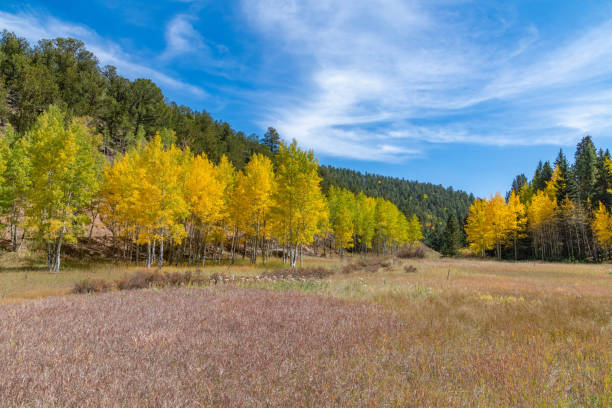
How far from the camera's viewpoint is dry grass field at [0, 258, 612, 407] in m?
3.38

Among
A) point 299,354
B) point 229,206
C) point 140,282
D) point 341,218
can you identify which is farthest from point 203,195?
point 341,218

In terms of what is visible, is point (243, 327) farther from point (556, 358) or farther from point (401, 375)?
point (556, 358)

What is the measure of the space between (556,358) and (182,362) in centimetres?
588

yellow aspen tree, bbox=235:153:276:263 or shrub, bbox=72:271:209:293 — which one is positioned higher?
yellow aspen tree, bbox=235:153:276:263

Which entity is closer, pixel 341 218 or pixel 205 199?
pixel 205 199

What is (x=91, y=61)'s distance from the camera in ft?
246

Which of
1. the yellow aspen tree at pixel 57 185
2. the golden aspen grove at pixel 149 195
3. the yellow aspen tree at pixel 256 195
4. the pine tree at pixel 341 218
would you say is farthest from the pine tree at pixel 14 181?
the pine tree at pixel 341 218

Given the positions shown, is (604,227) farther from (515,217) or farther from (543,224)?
(515,217)

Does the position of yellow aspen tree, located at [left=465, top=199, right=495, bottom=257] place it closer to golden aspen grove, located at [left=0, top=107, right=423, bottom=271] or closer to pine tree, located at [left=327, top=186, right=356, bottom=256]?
pine tree, located at [left=327, top=186, right=356, bottom=256]

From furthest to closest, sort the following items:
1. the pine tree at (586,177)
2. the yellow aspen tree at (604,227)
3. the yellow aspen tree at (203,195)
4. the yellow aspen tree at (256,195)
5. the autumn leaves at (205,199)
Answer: the pine tree at (586,177) → the yellow aspen tree at (604,227) → the yellow aspen tree at (256,195) → the yellow aspen tree at (203,195) → the autumn leaves at (205,199)

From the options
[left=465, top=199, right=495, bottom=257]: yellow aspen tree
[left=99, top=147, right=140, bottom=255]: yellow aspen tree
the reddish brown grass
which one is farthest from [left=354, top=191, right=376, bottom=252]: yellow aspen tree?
the reddish brown grass

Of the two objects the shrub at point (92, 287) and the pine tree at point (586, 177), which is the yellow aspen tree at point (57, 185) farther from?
the pine tree at point (586, 177)

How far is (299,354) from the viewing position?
4.65 metres

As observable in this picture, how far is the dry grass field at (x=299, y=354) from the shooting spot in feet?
11.1
